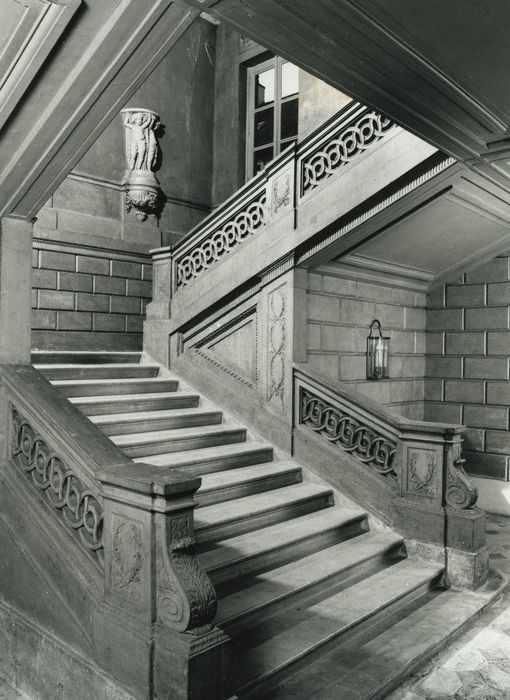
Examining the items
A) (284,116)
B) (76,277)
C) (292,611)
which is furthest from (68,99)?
(284,116)

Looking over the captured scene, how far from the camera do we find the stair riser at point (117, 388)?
609 centimetres

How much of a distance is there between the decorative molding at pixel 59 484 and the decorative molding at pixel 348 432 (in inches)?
109

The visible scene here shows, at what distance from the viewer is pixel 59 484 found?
12.9 feet

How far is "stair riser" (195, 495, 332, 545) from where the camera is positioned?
467 cm

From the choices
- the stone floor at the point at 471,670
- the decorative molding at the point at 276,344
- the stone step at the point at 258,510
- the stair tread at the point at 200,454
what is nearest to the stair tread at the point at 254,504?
the stone step at the point at 258,510

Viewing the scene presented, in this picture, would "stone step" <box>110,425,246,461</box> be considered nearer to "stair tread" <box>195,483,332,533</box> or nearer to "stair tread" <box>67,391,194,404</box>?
"stair tread" <box>67,391,194,404</box>

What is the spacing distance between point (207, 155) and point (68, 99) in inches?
287

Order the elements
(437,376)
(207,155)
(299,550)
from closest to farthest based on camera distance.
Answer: (299,550), (437,376), (207,155)

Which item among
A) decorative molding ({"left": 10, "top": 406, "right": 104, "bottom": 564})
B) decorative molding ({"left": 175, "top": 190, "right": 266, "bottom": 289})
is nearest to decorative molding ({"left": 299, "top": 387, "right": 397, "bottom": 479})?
decorative molding ({"left": 175, "top": 190, "right": 266, "bottom": 289})

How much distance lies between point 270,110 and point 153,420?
6.49m

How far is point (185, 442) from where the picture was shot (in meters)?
5.88

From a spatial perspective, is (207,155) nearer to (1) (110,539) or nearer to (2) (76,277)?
(2) (76,277)

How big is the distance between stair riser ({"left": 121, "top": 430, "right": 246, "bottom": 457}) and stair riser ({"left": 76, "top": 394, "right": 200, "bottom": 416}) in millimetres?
695

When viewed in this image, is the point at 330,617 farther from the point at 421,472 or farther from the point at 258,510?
the point at 421,472
